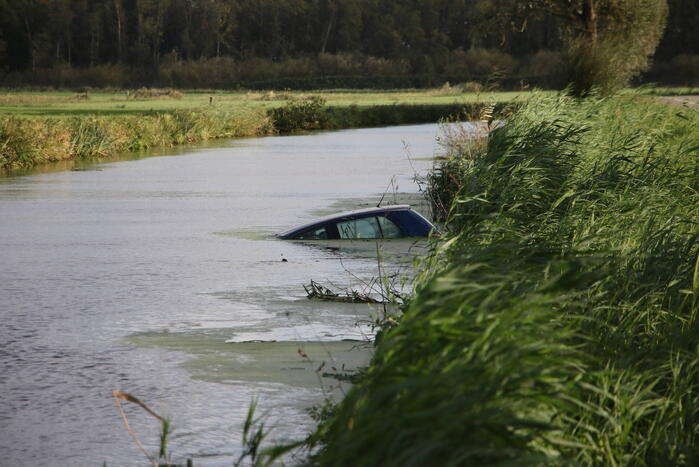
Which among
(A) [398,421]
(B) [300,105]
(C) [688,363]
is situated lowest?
(B) [300,105]

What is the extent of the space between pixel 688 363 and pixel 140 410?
3.77 metres

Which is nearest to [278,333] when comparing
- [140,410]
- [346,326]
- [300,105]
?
[346,326]

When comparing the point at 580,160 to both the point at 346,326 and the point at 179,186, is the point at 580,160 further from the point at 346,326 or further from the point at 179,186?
the point at 179,186

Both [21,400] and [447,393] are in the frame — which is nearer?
[447,393]

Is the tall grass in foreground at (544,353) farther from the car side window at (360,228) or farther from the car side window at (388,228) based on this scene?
the car side window at (360,228)

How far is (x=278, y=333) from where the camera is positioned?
10.4m

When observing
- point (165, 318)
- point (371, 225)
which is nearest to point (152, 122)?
point (371, 225)

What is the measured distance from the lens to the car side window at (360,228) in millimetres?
15492

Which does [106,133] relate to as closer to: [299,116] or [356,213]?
[299,116]

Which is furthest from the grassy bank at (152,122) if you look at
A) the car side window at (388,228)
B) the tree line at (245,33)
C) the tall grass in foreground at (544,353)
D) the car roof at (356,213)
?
the tree line at (245,33)

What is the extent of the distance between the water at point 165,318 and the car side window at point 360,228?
0.95 feet

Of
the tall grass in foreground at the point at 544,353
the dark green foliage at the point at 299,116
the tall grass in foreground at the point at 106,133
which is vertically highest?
the tall grass in foreground at the point at 544,353

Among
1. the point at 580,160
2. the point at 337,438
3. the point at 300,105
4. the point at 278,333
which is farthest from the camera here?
the point at 300,105

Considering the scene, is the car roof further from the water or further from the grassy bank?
the grassy bank
